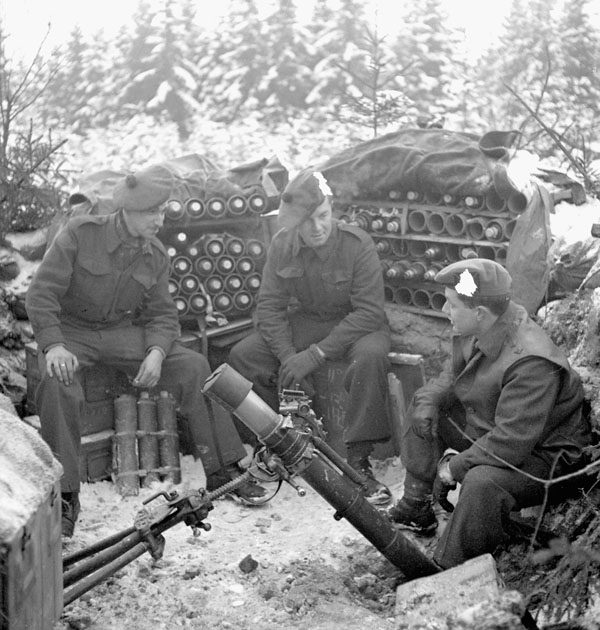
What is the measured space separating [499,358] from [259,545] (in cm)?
189

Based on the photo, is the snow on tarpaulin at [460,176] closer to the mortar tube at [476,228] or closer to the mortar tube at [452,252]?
the mortar tube at [476,228]

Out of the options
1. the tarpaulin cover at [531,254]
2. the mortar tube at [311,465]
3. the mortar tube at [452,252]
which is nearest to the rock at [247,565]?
the mortar tube at [311,465]

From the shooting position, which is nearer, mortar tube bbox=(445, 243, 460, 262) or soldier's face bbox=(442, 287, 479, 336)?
soldier's face bbox=(442, 287, 479, 336)

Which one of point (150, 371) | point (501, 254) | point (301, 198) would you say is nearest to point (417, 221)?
point (501, 254)

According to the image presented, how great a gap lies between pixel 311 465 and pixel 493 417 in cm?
110

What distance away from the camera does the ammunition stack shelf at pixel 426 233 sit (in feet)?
22.2

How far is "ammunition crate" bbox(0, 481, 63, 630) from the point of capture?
3.16 meters

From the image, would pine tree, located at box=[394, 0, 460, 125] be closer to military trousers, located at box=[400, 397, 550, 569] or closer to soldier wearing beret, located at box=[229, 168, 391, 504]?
soldier wearing beret, located at box=[229, 168, 391, 504]

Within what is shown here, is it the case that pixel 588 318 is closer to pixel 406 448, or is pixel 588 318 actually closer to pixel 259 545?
pixel 406 448

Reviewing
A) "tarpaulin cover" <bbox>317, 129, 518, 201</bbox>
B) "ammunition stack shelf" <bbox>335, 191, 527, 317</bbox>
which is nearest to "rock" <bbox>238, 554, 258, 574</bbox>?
"ammunition stack shelf" <bbox>335, 191, 527, 317</bbox>

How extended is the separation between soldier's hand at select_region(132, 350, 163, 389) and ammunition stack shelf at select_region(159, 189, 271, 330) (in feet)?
3.30

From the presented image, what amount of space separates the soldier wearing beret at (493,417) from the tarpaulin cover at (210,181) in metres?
2.89

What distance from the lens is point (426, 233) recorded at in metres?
7.22

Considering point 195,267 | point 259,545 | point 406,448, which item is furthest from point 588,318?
point 195,267
